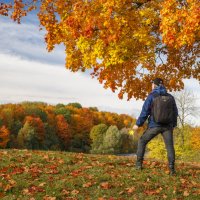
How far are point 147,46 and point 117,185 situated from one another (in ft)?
30.8

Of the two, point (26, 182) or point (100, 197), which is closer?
point (100, 197)

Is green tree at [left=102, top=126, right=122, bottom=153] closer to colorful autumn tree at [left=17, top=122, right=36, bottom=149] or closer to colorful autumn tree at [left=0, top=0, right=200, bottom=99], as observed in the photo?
colorful autumn tree at [left=17, top=122, right=36, bottom=149]

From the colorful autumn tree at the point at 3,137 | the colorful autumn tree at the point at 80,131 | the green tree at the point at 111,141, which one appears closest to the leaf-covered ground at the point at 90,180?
the colorful autumn tree at the point at 3,137

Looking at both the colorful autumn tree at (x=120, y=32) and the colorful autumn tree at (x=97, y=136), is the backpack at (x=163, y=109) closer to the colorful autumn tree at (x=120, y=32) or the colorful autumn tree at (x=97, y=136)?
the colorful autumn tree at (x=120, y=32)

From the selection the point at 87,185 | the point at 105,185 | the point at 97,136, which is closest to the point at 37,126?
the point at 97,136

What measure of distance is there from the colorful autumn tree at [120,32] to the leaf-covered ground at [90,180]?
5357 mm

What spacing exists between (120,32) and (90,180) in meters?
7.89

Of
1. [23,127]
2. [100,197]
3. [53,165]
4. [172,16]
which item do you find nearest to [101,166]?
[53,165]

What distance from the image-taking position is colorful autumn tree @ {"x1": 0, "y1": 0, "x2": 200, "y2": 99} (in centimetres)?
1652

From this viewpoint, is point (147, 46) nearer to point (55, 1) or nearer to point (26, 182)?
point (55, 1)

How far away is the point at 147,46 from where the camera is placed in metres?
19.7

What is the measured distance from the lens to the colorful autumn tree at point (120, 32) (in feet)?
54.2

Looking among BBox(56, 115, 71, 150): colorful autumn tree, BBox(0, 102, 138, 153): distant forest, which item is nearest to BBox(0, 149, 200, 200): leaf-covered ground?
BBox(0, 102, 138, 153): distant forest

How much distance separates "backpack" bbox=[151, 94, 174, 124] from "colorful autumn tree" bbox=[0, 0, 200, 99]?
13.4ft
